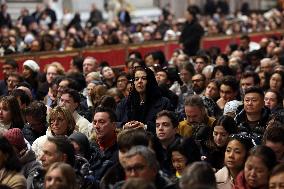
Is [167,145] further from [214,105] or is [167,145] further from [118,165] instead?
[214,105]

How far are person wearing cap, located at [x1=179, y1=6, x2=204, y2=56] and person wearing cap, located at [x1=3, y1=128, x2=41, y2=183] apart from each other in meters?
15.6

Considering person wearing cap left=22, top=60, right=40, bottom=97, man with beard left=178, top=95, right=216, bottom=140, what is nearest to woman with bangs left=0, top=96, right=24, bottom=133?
man with beard left=178, top=95, right=216, bottom=140

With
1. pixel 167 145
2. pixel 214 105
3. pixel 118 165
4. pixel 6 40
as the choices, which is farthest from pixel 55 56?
pixel 118 165

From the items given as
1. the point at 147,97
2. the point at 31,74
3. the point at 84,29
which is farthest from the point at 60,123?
the point at 84,29

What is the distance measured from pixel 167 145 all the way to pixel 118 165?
1.75 metres

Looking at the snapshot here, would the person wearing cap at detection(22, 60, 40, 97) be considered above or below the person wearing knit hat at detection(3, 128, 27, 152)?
below

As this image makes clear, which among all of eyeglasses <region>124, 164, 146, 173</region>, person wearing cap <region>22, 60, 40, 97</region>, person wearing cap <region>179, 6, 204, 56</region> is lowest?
person wearing cap <region>179, 6, 204, 56</region>

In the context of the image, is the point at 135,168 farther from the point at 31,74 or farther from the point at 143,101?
the point at 31,74

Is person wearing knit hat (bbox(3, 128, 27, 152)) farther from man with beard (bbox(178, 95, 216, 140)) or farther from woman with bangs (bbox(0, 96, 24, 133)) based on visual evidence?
man with beard (bbox(178, 95, 216, 140))

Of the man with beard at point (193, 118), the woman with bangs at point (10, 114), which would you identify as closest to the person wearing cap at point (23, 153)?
the woman with bangs at point (10, 114)

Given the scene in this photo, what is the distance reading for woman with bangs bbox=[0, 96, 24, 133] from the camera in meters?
13.6

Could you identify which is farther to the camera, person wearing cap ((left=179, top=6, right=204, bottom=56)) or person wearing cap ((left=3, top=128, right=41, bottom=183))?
person wearing cap ((left=179, top=6, right=204, bottom=56))

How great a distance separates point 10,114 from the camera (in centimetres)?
1366

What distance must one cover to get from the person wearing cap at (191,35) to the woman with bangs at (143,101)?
12.8m
